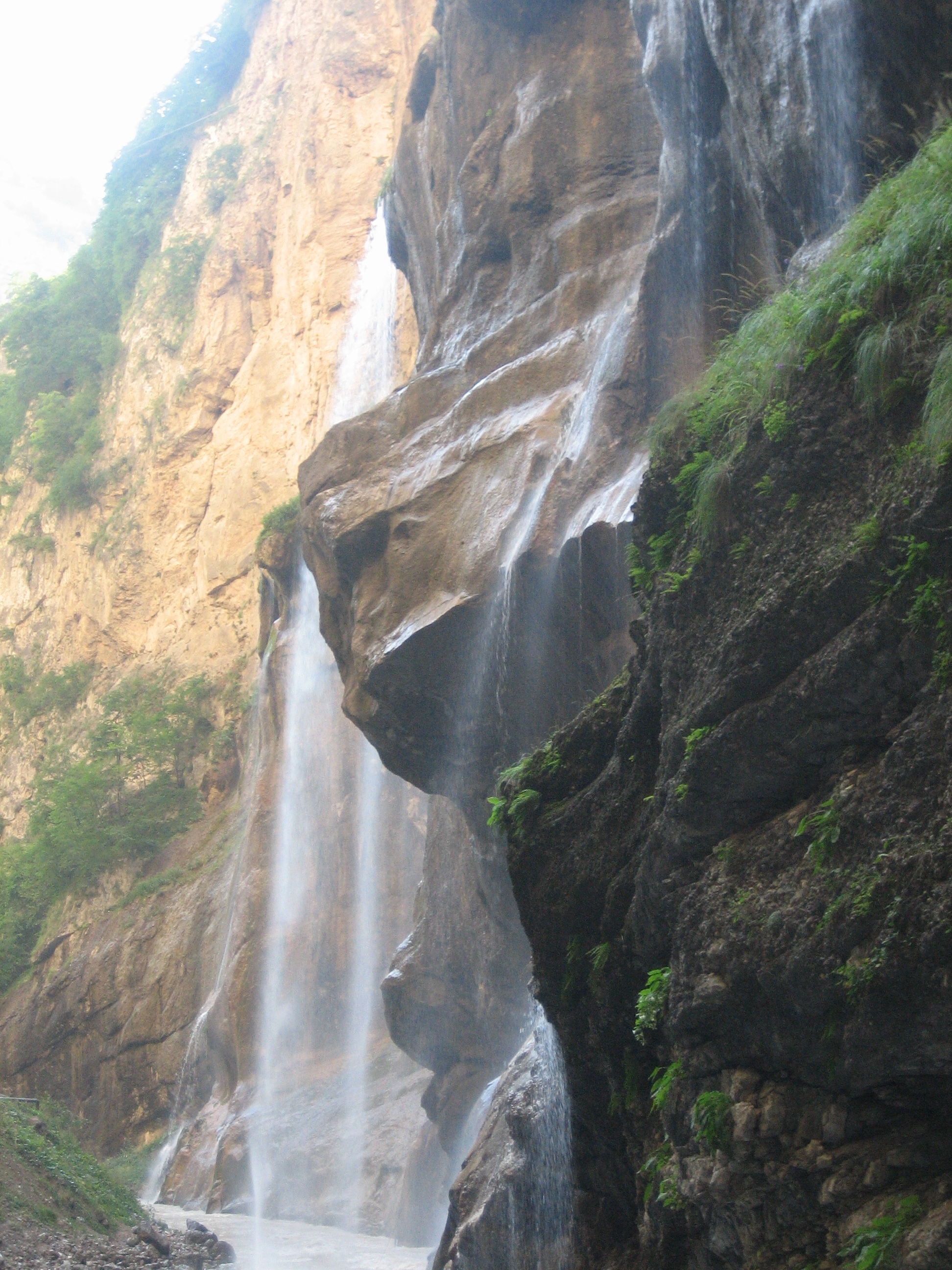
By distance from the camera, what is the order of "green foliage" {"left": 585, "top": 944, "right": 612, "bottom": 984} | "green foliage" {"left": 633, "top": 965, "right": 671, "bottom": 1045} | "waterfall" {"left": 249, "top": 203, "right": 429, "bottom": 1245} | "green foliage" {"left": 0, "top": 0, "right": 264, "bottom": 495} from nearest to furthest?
"green foliage" {"left": 633, "top": 965, "right": 671, "bottom": 1045}
"green foliage" {"left": 585, "top": 944, "right": 612, "bottom": 984}
"waterfall" {"left": 249, "top": 203, "right": 429, "bottom": 1245}
"green foliage" {"left": 0, "top": 0, "right": 264, "bottom": 495}

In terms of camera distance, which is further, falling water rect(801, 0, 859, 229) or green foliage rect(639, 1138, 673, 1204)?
falling water rect(801, 0, 859, 229)

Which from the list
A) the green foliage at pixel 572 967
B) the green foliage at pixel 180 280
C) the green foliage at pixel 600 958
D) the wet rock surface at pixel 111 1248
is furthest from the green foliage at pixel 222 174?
the green foliage at pixel 600 958

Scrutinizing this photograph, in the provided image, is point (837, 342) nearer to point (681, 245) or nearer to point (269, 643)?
point (681, 245)

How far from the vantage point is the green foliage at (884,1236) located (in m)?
4.01

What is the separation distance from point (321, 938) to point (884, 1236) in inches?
677

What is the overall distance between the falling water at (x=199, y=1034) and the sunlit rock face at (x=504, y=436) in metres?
9.15

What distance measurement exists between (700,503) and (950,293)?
1770 mm

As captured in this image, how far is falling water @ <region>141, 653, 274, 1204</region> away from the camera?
19938 mm

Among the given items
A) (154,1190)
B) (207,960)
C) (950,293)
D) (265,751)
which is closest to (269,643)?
(265,751)

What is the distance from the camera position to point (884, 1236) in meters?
4.09

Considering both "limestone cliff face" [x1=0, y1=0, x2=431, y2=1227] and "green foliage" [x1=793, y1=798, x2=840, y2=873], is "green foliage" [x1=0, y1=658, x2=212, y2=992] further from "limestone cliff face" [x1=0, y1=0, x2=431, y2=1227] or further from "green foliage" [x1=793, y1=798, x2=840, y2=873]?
"green foliage" [x1=793, y1=798, x2=840, y2=873]

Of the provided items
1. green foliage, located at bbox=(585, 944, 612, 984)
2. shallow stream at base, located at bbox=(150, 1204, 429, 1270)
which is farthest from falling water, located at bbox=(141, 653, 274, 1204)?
green foliage, located at bbox=(585, 944, 612, 984)

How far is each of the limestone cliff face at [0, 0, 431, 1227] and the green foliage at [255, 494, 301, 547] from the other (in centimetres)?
199

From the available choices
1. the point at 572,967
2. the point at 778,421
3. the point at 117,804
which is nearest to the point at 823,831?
the point at 778,421
